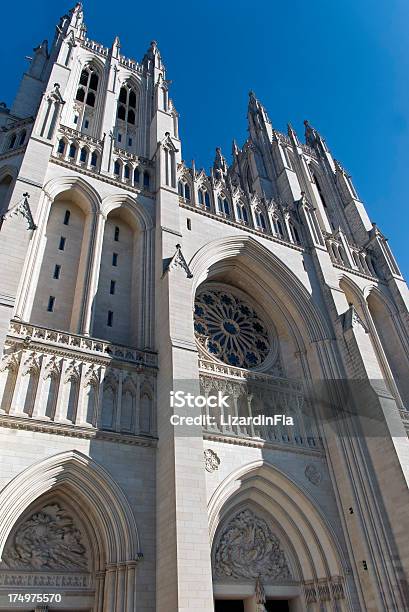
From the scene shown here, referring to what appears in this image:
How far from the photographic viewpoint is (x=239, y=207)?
20.1 metres

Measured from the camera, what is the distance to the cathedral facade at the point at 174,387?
9445mm

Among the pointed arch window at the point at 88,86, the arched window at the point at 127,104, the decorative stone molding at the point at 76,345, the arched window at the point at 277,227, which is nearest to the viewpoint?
the decorative stone molding at the point at 76,345

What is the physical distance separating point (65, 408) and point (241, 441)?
505 centimetres

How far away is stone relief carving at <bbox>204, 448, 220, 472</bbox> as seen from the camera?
11.8 meters

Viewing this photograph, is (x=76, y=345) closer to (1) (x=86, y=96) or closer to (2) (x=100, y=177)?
(2) (x=100, y=177)

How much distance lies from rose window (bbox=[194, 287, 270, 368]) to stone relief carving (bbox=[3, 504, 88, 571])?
24.0ft

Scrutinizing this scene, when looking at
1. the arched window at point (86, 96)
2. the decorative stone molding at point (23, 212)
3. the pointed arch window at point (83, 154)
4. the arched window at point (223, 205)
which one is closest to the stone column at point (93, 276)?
the decorative stone molding at point (23, 212)

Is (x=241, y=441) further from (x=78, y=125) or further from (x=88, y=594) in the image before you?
(x=78, y=125)

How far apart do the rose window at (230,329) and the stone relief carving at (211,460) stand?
4.23m

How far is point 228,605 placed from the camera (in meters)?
11.3

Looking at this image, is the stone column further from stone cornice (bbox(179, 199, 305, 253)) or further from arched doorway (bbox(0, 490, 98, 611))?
arched doorway (bbox(0, 490, 98, 611))

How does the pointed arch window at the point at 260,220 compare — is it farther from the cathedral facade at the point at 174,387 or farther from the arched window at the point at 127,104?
the arched window at the point at 127,104

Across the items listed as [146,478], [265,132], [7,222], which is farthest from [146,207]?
[265,132]

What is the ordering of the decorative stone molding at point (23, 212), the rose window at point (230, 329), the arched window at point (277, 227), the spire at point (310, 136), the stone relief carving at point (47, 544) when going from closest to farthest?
the stone relief carving at point (47, 544) < the decorative stone molding at point (23, 212) < the rose window at point (230, 329) < the arched window at point (277, 227) < the spire at point (310, 136)
